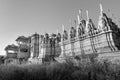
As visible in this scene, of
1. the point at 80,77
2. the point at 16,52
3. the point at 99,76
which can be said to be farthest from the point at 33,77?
the point at 16,52

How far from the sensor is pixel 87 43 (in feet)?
85.1

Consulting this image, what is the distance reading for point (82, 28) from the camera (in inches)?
1233

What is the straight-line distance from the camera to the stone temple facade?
21033mm

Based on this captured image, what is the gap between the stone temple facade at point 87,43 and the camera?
21033 mm

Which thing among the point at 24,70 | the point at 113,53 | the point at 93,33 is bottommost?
the point at 24,70

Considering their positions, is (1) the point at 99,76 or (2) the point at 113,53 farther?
(2) the point at 113,53

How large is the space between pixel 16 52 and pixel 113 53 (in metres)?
41.5

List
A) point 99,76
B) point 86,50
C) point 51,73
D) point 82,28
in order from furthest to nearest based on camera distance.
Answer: point 82,28 < point 86,50 < point 51,73 < point 99,76

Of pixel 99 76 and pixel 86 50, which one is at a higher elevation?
pixel 86 50

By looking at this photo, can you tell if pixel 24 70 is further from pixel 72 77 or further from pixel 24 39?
pixel 24 39

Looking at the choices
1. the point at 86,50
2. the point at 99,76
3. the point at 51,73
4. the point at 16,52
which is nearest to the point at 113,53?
the point at 86,50

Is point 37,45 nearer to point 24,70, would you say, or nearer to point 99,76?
point 24,70

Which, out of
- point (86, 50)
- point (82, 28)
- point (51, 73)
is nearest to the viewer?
point (51, 73)

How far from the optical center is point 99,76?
8.91m
